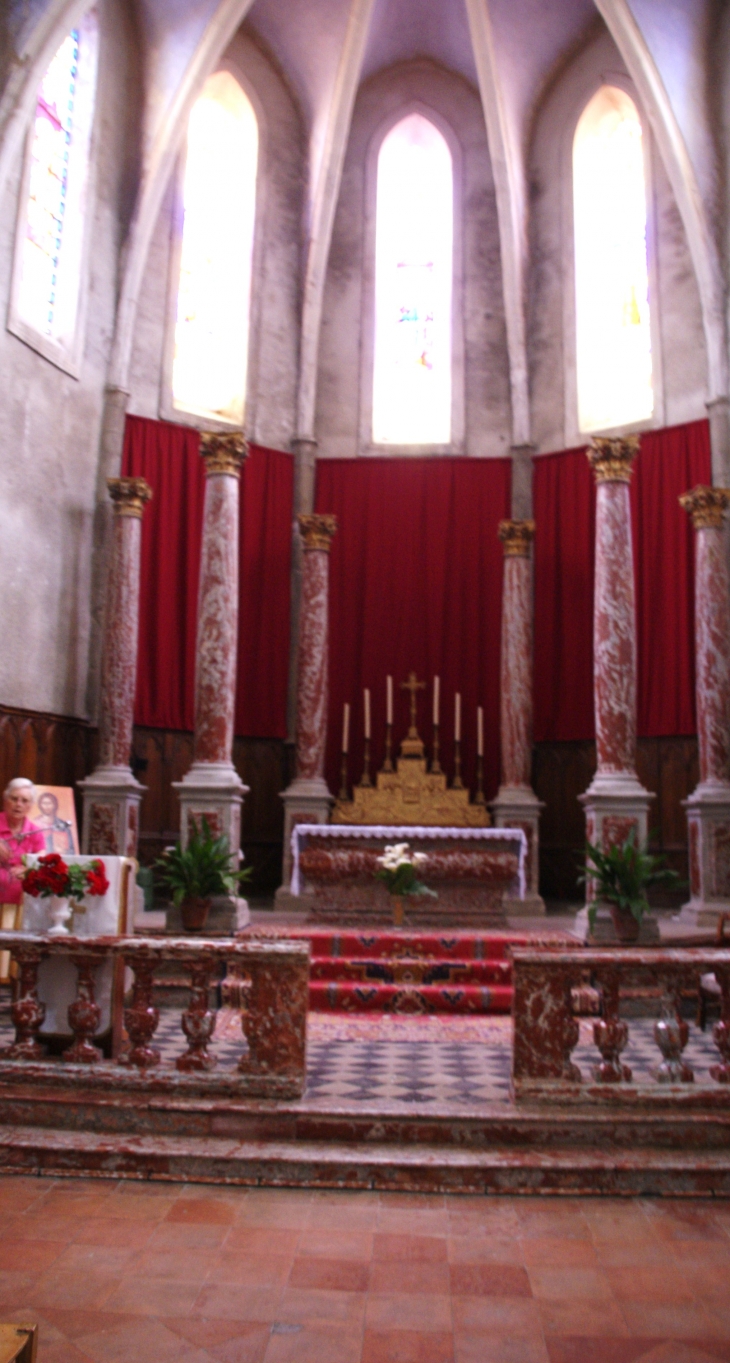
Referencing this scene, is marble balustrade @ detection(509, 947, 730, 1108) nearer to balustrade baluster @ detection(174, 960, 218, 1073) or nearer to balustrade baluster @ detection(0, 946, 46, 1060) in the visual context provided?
balustrade baluster @ detection(174, 960, 218, 1073)

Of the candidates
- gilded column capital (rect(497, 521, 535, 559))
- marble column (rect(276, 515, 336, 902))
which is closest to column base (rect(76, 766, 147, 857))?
marble column (rect(276, 515, 336, 902))

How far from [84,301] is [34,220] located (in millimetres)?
973

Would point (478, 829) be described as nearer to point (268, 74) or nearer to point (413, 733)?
point (413, 733)

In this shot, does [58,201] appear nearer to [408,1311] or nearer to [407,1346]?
[408,1311]

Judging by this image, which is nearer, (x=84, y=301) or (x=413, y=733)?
(x=413, y=733)

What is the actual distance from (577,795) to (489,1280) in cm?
905

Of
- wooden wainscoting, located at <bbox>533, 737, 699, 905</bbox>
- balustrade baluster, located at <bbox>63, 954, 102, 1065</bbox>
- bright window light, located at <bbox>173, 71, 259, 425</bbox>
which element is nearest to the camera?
balustrade baluster, located at <bbox>63, 954, 102, 1065</bbox>

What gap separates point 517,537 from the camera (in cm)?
1184

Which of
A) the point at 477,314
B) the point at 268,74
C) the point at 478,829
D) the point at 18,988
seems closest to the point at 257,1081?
the point at 18,988

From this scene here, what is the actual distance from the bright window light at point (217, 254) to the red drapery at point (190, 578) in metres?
0.87

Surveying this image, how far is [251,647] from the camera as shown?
13.1 metres

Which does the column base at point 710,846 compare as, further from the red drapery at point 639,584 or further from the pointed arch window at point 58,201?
the pointed arch window at point 58,201

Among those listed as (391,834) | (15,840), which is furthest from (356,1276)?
(391,834)

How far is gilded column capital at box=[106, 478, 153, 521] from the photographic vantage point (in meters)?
→ 11.0
